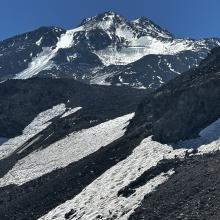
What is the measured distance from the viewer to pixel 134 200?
153 feet

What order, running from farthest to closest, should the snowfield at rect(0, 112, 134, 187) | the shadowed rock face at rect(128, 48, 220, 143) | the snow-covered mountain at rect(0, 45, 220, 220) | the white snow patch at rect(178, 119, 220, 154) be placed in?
the snowfield at rect(0, 112, 134, 187), the shadowed rock face at rect(128, 48, 220, 143), the white snow patch at rect(178, 119, 220, 154), the snow-covered mountain at rect(0, 45, 220, 220)

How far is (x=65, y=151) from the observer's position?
85438 mm

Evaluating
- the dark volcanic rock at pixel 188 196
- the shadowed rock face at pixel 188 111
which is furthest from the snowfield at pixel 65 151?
the dark volcanic rock at pixel 188 196

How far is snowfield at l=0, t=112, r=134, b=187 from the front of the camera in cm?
7788

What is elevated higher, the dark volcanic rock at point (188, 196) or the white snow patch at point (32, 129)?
the white snow patch at point (32, 129)

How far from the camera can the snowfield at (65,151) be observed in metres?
Result: 77.9

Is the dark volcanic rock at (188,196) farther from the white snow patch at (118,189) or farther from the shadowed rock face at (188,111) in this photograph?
the shadowed rock face at (188,111)

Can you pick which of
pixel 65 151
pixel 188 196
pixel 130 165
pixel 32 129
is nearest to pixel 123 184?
pixel 130 165

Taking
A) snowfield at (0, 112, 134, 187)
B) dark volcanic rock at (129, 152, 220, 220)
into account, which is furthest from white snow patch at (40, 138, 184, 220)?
snowfield at (0, 112, 134, 187)

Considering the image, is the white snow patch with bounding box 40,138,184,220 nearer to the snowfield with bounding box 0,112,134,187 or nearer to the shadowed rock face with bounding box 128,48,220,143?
the shadowed rock face with bounding box 128,48,220,143

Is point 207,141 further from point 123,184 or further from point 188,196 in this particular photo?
point 188,196

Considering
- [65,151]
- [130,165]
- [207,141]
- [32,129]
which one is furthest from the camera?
[32,129]

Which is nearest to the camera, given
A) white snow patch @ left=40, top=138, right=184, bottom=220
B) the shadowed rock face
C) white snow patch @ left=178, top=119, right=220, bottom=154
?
white snow patch @ left=40, top=138, right=184, bottom=220

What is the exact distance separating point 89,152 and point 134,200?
32.7m
